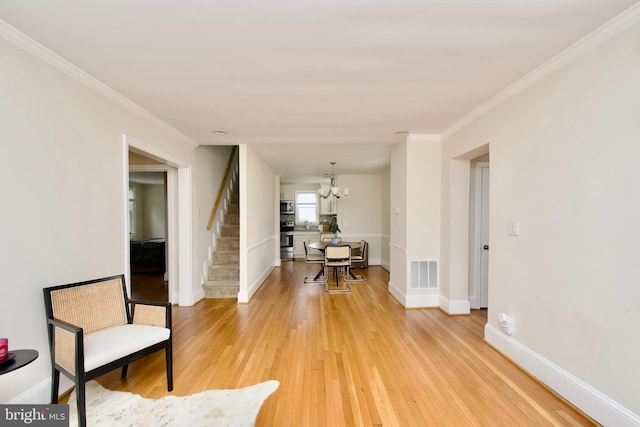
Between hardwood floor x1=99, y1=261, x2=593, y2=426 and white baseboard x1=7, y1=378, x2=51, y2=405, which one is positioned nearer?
white baseboard x1=7, y1=378, x2=51, y2=405

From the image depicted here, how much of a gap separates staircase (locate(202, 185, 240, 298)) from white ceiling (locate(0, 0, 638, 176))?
103 inches

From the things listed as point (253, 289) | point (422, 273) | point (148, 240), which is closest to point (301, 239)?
point (253, 289)

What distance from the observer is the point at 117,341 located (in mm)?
1831

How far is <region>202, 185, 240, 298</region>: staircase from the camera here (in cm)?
444

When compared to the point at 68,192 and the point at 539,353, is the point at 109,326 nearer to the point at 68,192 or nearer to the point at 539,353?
the point at 68,192

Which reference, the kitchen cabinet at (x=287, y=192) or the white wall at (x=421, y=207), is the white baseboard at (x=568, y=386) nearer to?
the white wall at (x=421, y=207)

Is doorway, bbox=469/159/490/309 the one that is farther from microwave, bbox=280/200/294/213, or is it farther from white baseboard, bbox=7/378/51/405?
microwave, bbox=280/200/294/213

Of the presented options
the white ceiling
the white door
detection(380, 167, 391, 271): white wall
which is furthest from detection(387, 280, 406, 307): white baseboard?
the white ceiling

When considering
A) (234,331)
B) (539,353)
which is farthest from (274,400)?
(539,353)

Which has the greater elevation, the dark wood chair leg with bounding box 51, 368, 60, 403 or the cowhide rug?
the dark wood chair leg with bounding box 51, 368, 60, 403

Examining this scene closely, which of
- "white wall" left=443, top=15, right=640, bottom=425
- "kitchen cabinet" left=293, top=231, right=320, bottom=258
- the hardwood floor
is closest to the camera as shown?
"white wall" left=443, top=15, right=640, bottom=425

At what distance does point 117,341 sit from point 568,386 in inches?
124

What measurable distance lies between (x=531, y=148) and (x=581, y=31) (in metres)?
0.84

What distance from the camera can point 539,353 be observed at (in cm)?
216
